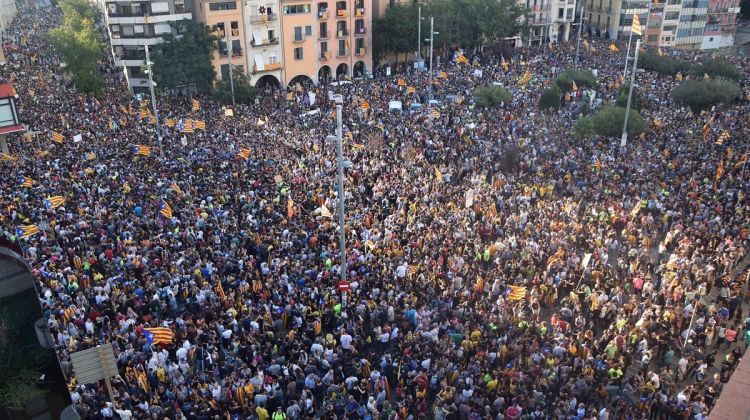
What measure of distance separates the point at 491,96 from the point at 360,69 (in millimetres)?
20960

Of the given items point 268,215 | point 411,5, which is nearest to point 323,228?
point 268,215

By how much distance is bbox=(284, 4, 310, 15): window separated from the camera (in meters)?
50.4

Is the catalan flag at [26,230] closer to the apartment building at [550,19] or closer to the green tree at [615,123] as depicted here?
the green tree at [615,123]

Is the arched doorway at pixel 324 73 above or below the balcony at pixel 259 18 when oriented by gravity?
below

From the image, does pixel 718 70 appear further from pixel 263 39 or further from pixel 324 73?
pixel 263 39

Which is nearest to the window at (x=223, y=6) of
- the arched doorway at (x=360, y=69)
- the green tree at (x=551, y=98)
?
the arched doorway at (x=360, y=69)

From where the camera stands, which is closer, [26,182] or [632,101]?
[26,182]

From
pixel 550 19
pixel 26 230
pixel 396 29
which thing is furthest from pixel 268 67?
pixel 550 19

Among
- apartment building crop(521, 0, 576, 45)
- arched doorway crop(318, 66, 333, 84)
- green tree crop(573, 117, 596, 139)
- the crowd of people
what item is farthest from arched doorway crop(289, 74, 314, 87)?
apartment building crop(521, 0, 576, 45)

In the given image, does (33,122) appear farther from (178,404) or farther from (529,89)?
(529,89)

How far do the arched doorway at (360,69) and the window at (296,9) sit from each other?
24.2 ft

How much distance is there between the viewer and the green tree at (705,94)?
1538 inches

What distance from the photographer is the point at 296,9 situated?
5081 centimetres

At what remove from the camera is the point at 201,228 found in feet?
74.6
